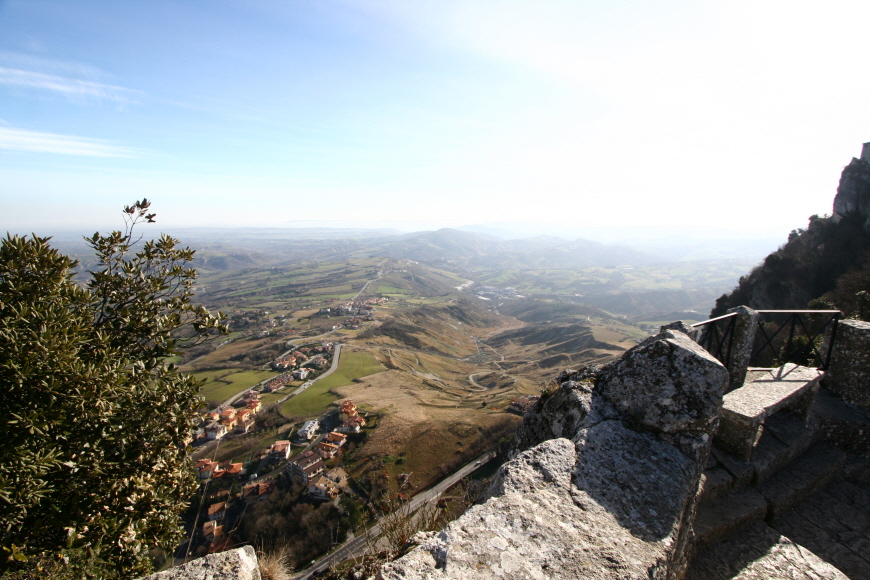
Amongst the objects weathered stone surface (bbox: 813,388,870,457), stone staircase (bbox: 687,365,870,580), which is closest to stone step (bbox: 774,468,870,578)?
stone staircase (bbox: 687,365,870,580)

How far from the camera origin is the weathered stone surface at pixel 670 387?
12.6ft

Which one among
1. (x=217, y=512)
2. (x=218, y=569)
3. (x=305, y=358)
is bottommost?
(x=305, y=358)

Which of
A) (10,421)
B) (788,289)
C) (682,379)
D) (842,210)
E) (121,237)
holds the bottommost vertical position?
(788,289)

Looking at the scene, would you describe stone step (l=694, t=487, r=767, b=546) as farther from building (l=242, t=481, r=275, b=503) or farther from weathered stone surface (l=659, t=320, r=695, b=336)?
building (l=242, t=481, r=275, b=503)

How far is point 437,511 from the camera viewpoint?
193 inches

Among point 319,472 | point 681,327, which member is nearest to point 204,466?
point 319,472

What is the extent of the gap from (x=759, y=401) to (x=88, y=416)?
10.6m

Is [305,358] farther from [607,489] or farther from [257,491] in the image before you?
[607,489]

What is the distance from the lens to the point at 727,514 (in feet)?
15.2

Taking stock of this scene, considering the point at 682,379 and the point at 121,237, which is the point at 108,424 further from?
the point at 682,379

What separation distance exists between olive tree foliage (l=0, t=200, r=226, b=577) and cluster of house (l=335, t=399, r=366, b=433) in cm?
4794

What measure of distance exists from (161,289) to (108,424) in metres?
3.07

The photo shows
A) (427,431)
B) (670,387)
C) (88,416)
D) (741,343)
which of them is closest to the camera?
(670,387)

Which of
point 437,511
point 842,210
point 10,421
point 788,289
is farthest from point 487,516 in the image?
point 842,210
